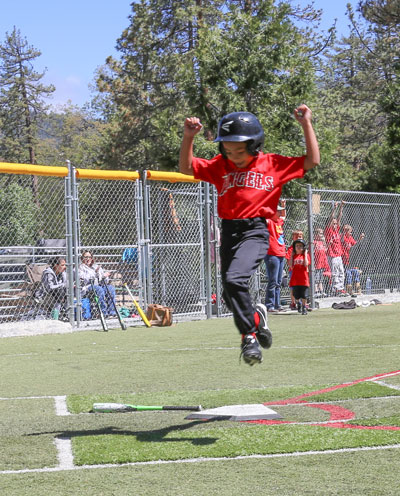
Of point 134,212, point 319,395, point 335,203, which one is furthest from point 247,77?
point 319,395

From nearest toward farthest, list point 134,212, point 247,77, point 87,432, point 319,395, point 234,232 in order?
1. point 87,432
2. point 234,232
3. point 319,395
4. point 134,212
5. point 247,77

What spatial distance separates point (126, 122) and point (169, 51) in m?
4.18

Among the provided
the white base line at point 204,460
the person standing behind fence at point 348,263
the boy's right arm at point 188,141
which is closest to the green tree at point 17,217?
the person standing behind fence at point 348,263

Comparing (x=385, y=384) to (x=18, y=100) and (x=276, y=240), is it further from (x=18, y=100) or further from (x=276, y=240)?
(x=18, y=100)

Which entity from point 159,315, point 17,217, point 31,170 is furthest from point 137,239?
point 31,170

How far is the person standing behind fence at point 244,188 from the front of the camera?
5.67 m

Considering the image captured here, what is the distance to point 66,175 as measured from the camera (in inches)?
550

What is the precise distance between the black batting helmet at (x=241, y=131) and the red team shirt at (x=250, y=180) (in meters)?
0.19

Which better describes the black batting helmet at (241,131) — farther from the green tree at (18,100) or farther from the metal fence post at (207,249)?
the green tree at (18,100)

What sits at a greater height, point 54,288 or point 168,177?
point 168,177

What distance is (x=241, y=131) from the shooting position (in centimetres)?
561

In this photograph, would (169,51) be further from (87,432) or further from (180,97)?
(87,432)

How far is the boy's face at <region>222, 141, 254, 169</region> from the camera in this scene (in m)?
5.69

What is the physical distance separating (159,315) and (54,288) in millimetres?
2009
